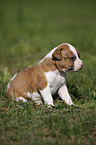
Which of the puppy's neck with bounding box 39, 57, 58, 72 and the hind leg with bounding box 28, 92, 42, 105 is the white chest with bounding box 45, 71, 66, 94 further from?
the hind leg with bounding box 28, 92, 42, 105

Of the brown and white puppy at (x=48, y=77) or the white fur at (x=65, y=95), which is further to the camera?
the white fur at (x=65, y=95)

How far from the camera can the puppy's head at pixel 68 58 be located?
3283 millimetres

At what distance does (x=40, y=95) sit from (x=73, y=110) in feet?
1.87

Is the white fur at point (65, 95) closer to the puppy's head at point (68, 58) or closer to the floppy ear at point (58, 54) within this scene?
the puppy's head at point (68, 58)

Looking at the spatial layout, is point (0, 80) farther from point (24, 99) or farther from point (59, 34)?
point (59, 34)

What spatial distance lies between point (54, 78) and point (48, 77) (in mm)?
93

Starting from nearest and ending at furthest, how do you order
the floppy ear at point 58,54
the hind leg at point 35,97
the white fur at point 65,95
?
1. the floppy ear at point 58,54
2. the hind leg at point 35,97
3. the white fur at point 65,95

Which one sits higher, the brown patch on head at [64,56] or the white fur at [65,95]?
the brown patch on head at [64,56]

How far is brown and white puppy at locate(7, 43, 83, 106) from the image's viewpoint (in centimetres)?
330

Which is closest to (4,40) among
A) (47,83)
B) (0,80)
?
(0,80)

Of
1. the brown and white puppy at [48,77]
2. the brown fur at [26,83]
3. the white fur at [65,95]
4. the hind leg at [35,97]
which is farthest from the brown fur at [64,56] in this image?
the hind leg at [35,97]

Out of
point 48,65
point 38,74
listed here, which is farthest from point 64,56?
point 38,74

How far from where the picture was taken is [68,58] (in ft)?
10.8

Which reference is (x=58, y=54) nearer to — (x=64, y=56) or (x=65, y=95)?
(x=64, y=56)
